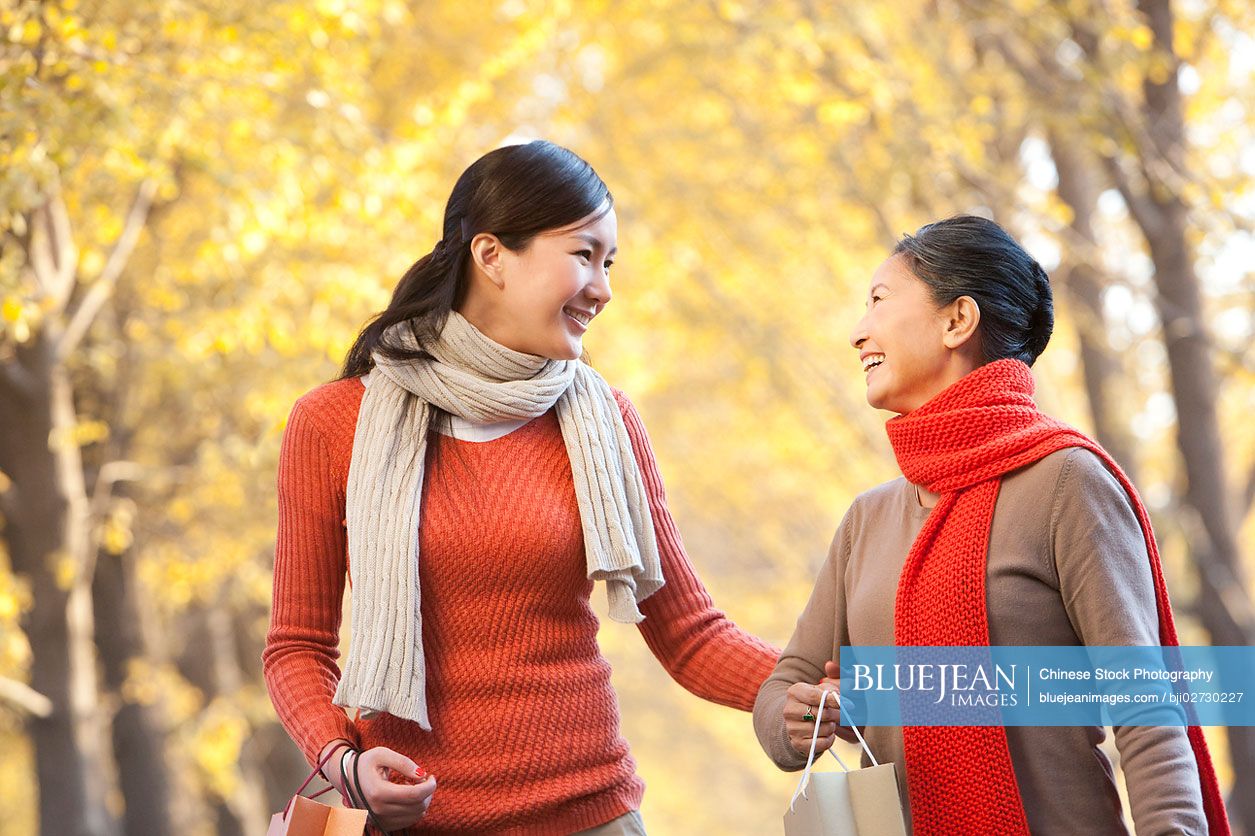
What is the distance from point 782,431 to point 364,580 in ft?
37.6

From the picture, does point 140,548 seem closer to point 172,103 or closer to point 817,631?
point 172,103

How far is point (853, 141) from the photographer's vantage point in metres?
10.5

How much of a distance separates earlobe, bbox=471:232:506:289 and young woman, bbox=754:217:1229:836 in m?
0.75

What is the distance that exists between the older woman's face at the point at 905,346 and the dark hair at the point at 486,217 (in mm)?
614

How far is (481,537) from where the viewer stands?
298 cm

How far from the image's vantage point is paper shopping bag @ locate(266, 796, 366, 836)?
2.68m

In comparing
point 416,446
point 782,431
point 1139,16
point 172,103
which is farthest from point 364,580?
point 782,431

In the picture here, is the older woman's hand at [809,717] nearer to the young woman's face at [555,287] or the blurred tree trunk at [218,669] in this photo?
the young woman's face at [555,287]

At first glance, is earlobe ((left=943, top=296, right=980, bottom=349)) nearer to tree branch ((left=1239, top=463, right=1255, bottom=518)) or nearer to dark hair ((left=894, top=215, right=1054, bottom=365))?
dark hair ((left=894, top=215, right=1054, bottom=365))

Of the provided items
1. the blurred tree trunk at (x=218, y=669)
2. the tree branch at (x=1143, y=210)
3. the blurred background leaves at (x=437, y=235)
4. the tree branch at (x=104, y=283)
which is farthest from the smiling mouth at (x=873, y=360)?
the blurred tree trunk at (x=218, y=669)

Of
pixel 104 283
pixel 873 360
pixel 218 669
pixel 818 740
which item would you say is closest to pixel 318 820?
pixel 818 740

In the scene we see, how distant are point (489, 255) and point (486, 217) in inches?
3.1

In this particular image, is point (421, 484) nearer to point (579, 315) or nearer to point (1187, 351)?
point (579, 315)

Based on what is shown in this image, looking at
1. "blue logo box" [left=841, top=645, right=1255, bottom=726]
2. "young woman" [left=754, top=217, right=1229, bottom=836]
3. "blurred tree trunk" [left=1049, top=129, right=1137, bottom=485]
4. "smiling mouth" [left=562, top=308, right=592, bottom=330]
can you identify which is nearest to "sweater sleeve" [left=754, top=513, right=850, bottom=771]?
"young woman" [left=754, top=217, right=1229, bottom=836]
